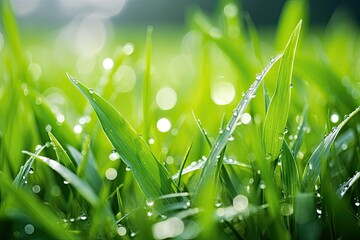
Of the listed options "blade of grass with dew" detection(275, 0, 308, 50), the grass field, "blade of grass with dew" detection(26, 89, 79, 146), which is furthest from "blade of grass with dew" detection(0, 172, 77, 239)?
"blade of grass with dew" detection(275, 0, 308, 50)

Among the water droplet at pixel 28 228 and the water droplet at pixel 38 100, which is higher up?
the water droplet at pixel 38 100

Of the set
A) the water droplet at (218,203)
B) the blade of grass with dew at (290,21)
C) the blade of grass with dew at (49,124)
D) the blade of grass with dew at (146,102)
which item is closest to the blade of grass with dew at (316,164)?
the water droplet at (218,203)

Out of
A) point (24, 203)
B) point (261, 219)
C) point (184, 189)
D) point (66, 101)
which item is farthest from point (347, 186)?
point (66, 101)

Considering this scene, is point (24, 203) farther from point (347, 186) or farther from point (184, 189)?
point (347, 186)

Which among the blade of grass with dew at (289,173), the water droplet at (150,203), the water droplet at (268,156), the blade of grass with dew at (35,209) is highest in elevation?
the water droplet at (268,156)

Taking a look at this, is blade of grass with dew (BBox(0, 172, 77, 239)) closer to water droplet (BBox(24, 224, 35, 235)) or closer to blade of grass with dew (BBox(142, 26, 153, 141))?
water droplet (BBox(24, 224, 35, 235))

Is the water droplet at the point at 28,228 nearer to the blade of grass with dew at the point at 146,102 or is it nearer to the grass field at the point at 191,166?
the grass field at the point at 191,166

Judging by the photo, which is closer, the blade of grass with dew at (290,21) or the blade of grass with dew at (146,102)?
the blade of grass with dew at (146,102)
